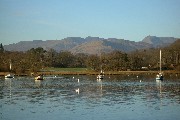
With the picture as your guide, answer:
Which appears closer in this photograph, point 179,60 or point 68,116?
point 68,116

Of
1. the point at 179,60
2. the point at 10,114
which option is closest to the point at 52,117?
the point at 10,114

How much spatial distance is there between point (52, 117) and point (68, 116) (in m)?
1.76

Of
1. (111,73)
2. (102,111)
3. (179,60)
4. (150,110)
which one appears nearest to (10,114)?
(102,111)

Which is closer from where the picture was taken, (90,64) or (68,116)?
(68,116)

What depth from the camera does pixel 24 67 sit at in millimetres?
177625

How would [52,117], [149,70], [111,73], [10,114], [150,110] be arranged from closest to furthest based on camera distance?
A: [52,117] < [10,114] < [150,110] < [111,73] < [149,70]

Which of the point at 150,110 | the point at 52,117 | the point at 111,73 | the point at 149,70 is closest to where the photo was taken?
the point at 52,117

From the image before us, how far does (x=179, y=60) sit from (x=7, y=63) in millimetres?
90362

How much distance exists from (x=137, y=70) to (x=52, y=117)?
15232cm

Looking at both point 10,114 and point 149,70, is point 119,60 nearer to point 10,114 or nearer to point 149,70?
point 149,70

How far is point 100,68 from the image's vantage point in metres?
186

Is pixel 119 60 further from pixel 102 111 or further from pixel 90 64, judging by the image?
pixel 102 111

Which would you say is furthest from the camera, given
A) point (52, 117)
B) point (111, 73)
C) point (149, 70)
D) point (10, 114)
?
point (149, 70)

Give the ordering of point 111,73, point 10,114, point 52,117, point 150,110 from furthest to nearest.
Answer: point 111,73
point 150,110
point 10,114
point 52,117
